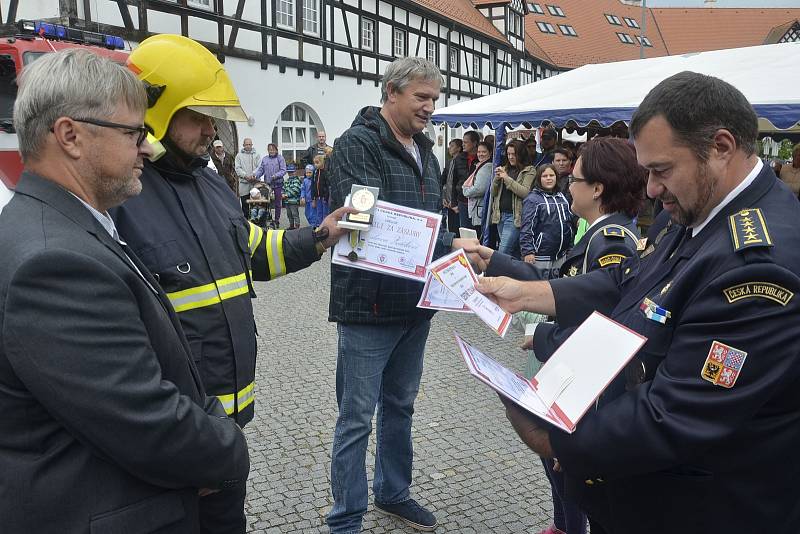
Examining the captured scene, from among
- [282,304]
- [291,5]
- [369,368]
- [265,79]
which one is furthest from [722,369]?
[291,5]

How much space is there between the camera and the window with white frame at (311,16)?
17.8m

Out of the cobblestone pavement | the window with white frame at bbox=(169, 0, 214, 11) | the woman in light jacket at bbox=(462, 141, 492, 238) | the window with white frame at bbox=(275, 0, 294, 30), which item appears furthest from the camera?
the window with white frame at bbox=(275, 0, 294, 30)

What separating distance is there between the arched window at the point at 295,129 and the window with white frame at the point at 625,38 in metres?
32.5

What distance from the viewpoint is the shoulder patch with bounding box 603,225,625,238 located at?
2.57 meters

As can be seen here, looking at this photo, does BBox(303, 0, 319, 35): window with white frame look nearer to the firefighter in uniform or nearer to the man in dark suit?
the firefighter in uniform

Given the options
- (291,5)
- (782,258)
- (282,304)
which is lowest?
(282,304)

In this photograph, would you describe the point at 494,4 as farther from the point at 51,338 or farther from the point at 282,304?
the point at 51,338

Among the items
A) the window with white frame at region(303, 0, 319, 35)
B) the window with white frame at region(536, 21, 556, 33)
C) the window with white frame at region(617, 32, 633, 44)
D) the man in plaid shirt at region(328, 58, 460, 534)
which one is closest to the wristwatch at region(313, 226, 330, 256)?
the man in plaid shirt at region(328, 58, 460, 534)

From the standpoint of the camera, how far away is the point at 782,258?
1.39 meters

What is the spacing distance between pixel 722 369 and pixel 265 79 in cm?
1657

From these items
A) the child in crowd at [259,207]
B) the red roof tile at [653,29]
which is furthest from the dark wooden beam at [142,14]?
the red roof tile at [653,29]

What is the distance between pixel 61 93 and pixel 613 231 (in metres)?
2.01

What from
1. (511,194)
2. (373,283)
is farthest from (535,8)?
(373,283)

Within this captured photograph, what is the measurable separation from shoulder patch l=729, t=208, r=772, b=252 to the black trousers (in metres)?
1.60
